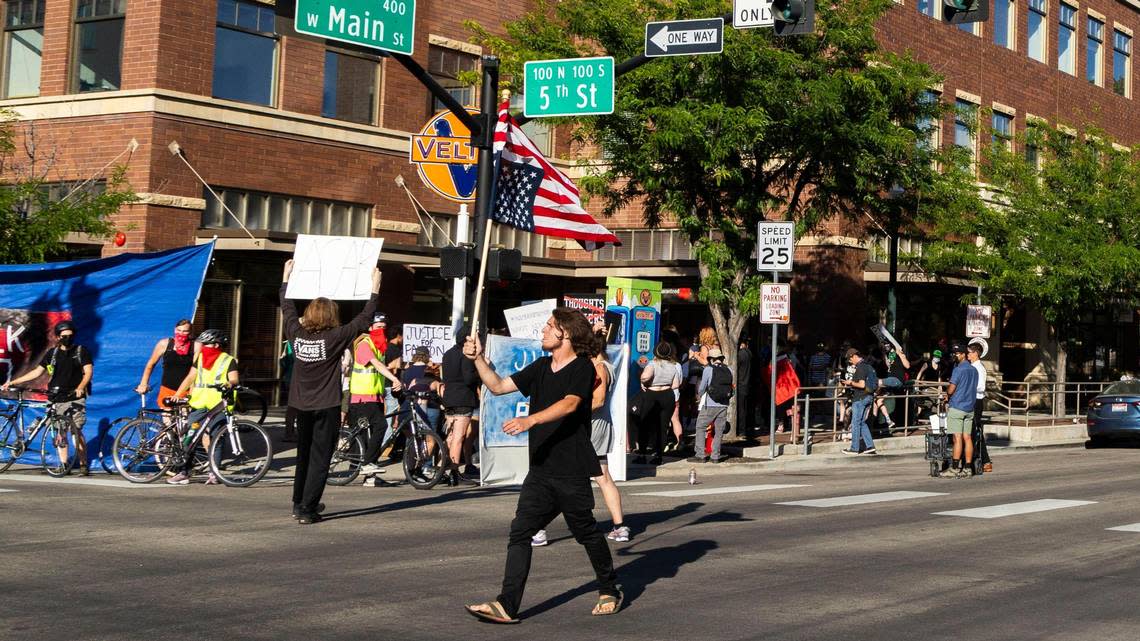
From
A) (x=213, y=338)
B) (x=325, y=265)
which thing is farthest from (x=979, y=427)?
(x=213, y=338)

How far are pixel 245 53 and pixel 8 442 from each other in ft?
41.4

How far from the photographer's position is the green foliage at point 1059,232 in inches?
1155

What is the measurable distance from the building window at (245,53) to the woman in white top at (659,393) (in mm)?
11347

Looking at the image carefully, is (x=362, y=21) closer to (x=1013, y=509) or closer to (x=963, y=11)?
(x=963, y=11)

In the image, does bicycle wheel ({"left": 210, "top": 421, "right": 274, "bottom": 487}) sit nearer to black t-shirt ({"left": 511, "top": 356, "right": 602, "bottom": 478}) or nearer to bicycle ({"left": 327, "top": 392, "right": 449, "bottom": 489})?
bicycle ({"left": 327, "top": 392, "right": 449, "bottom": 489})

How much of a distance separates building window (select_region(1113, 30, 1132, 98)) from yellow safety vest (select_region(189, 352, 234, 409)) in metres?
36.2

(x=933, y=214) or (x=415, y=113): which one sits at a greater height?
(x=415, y=113)

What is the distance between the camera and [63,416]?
1485cm

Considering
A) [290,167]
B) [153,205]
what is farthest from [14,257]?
[290,167]

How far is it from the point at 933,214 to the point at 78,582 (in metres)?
19.5

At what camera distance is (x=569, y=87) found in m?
16.3

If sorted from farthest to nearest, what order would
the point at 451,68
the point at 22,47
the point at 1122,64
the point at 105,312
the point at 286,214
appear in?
the point at 1122,64 < the point at 451,68 < the point at 286,214 < the point at 22,47 < the point at 105,312

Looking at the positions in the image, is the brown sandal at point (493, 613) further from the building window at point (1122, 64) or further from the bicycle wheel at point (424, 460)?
the building window at point (1122, 64)

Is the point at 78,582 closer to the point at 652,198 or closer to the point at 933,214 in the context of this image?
the point at 652,198
